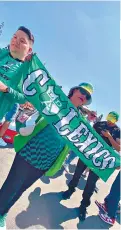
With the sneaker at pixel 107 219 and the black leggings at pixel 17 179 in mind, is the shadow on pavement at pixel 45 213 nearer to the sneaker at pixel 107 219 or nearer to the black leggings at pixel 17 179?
the sneaker at pixel 107 219

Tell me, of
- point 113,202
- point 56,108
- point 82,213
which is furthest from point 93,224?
point 56,108

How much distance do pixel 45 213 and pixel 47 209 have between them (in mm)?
145

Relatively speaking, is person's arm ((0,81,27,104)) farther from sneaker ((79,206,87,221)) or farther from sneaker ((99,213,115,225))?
sneaker ((99,213,115,225))

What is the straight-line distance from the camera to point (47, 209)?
3.91m

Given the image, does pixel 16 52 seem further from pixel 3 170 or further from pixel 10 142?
pixel 10 142

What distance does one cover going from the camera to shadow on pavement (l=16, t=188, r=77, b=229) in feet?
11.1

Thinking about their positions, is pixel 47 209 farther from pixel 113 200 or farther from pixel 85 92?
pixel 85 92

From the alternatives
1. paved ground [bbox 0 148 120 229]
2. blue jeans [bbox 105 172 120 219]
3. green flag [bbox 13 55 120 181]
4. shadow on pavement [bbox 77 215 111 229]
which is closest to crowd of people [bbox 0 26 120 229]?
green flag [bbox 13 55 120 181]

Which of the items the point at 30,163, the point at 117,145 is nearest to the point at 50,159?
the point at 30,163

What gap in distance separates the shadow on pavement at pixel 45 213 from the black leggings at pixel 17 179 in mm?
1007

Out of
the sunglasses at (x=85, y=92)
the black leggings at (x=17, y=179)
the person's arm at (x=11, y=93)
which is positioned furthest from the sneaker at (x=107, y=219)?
the person's arm at (x=11, y=93)

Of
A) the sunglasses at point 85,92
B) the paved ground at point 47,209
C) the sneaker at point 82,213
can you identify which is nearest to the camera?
the sunglasses at point 85,92

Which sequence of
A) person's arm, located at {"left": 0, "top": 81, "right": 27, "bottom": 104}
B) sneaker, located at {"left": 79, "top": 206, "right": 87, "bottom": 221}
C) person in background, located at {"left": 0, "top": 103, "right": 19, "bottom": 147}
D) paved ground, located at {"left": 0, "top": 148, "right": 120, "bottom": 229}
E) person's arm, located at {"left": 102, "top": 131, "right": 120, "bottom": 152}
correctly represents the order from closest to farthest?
person's arm, located at {"left": 0, "top": 81, "right": 27, "bottom": 104} → person in background, located at {"left": 0, "top": 103, "right": 19, "bottom": 147} → paved ground, located at {"left": 0, "top": 148, "right": 120, "bottom": 229} → person's arm, located at {"left": 102, "top": 131, "right": 120, "bottom": 152} → sneaker, located at {"left": 79, "top": 206, "right": 87, "bottom": 221}

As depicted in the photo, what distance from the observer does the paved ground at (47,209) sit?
3.39 m
